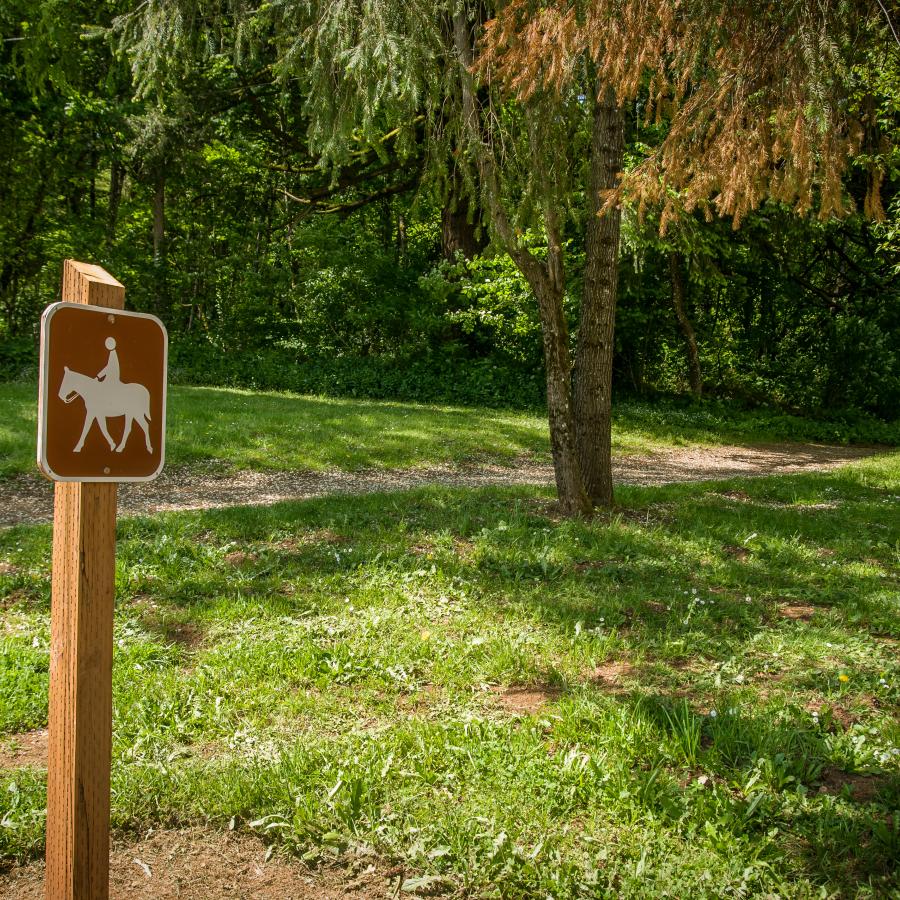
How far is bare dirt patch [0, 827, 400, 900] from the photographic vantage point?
2693mm

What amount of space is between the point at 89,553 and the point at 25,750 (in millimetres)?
1914

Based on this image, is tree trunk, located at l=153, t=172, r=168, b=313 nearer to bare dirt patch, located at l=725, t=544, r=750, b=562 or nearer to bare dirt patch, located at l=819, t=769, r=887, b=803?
bare dirt patch, located at l=725, t=544, r=750, b=562

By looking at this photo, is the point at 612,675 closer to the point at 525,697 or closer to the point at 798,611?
the point at 525,697

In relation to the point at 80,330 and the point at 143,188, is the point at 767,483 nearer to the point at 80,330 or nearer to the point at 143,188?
the point at 80,330

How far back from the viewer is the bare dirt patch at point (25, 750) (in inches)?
133

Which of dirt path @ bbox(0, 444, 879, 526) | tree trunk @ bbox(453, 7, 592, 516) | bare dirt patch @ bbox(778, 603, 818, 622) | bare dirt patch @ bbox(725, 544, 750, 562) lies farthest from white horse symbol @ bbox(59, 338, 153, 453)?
dirt path @ bbox(0, 444, 879, 526)

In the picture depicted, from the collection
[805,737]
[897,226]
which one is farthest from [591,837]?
[897,226]

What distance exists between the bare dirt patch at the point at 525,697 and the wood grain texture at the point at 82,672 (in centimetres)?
205

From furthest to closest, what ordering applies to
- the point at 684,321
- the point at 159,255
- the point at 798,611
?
the point at 159,255 < the point at 684,321 < the point at 798,611

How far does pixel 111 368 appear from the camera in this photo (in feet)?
7.21

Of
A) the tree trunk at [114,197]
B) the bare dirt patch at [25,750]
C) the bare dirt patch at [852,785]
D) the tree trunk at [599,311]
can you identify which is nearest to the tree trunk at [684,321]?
the tree trunk at [599,311]

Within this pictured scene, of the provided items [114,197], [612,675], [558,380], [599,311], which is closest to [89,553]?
[612,675]

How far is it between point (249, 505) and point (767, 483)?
706 centimetres

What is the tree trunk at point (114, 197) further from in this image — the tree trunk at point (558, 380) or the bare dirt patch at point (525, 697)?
the bare dirt patch at point (525, 697)
